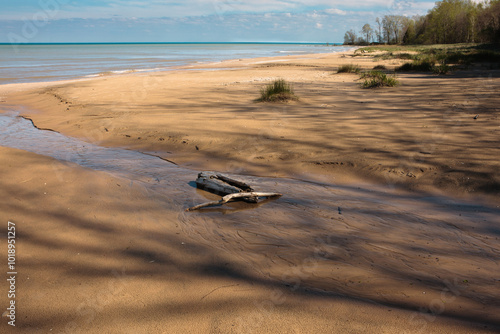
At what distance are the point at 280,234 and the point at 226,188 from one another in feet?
3.75

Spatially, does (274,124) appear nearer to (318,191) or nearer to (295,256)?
(318,191)

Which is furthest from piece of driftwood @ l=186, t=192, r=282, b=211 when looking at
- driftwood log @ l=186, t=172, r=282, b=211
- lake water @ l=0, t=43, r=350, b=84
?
Answer: lake water @ l=0, t=43, r=350, b=84

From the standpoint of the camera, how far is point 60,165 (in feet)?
17.8

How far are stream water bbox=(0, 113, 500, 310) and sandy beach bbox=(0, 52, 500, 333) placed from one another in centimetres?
A: 2

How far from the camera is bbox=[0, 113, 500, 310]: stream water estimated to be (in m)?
2.80

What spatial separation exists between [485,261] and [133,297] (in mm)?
2707

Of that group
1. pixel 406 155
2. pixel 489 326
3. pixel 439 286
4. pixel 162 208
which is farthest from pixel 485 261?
pixel 162 208

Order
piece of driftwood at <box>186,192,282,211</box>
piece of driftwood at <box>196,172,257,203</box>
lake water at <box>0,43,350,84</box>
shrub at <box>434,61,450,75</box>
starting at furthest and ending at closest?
lake water at <box>0,43,350,84</box> → shrub at <box>434,61,450,75</box> → piece of driftwood at <box>196,172,257,203</box> → piece of driftwood at <box>186,192,282,211</box>

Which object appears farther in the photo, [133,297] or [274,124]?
[274,124]

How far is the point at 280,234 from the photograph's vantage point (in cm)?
342

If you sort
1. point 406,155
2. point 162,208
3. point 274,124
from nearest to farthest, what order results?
point 162,208
point 406,155
point 274,124

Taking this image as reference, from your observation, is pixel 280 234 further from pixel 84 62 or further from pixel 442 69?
pixel 84 62

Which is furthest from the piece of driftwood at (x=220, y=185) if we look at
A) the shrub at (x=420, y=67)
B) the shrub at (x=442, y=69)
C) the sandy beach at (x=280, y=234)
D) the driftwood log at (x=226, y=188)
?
the shrub at (x=420, y=67)

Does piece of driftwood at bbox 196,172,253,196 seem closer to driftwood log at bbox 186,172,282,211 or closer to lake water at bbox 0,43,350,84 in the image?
driftwood log at bbox 186,172,282,211
